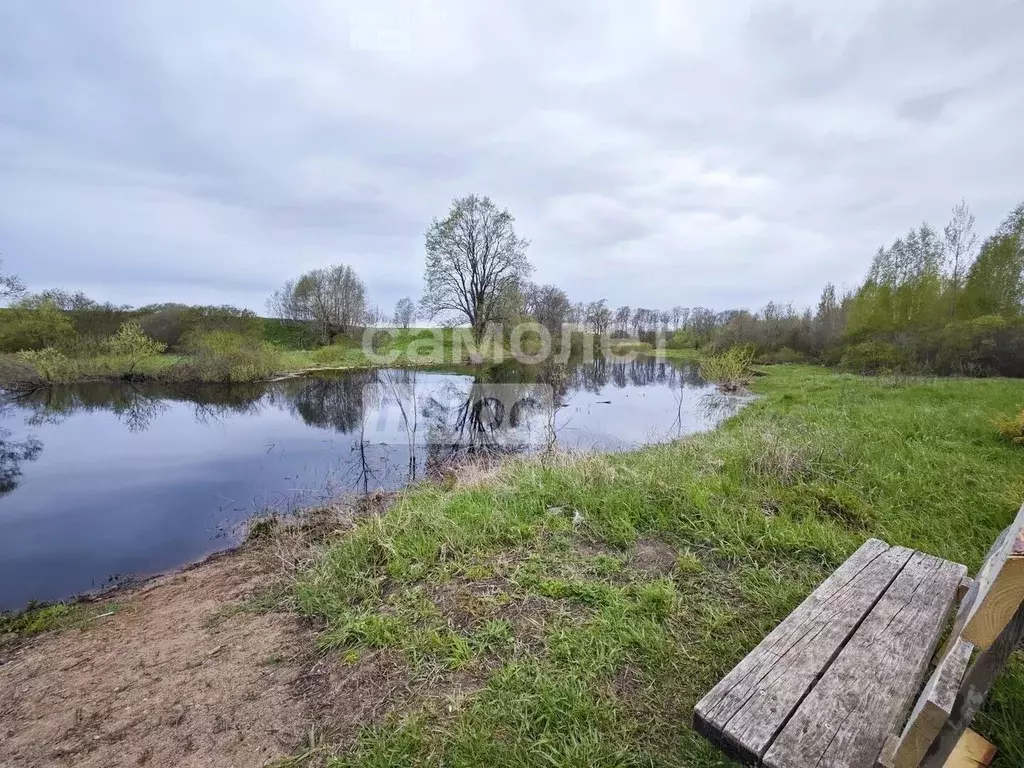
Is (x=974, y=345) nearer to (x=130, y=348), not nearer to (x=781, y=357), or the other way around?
(x=781, y=357)

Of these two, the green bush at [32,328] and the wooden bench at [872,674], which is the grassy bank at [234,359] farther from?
the wooden bench at [872,674]

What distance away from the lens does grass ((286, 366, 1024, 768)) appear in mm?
1941

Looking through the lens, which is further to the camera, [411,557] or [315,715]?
[411,557]

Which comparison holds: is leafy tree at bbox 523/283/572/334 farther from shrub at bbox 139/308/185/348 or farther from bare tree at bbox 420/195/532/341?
shrub at bbox 139/308/185/348

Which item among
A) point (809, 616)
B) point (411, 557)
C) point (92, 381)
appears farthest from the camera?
point (92, 381)

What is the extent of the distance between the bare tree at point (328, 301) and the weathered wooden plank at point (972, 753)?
36615 mm

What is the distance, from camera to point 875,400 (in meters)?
9.93

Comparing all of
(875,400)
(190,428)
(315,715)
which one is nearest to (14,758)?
(315,715)

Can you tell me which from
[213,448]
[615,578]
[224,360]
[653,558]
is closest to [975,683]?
[615,578]

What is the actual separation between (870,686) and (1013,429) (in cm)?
675

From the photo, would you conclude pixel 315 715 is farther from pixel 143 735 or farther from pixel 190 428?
pixel 190 428

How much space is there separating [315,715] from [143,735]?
3.41 ft

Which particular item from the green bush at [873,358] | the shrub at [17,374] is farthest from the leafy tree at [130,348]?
the green bush at [873,358]

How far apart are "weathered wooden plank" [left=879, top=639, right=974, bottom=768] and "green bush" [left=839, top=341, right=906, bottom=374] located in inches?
846
